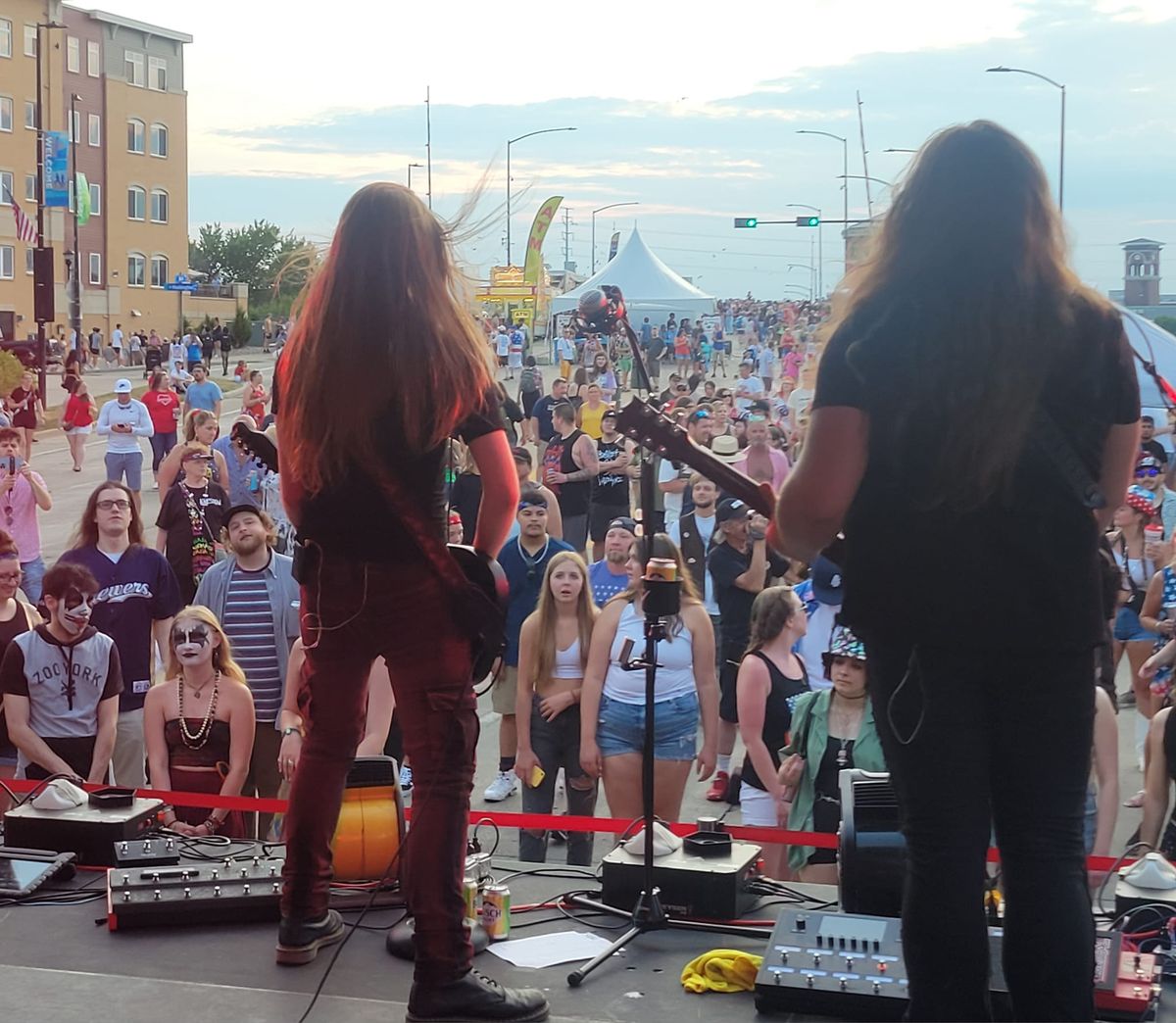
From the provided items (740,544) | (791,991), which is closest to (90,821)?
(791,991)

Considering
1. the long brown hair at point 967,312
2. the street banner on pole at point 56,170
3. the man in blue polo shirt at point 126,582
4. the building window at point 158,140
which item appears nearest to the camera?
the long brown hair at point 967,312

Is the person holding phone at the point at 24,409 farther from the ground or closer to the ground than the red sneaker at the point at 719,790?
farther from the ground

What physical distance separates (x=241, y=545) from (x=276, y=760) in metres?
1.03

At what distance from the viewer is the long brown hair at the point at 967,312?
2.34 meters

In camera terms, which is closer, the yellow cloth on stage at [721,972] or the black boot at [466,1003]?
the black boot at [466,1003]

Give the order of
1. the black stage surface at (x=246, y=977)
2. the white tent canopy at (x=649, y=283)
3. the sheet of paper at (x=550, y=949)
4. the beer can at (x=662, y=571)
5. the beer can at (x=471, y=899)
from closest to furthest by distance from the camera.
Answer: the black stage surface at (x=246, y=977) → the sheet of paper at (x=550, y=949) → the beer can at (x=471, y=899) → the beer can at (x=662, y=571) → the white tent canopy at (x=649, y=283)

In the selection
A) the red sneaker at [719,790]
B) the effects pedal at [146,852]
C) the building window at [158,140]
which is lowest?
the red sneaker at [719,790]

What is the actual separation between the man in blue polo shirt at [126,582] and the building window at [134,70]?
204 ft

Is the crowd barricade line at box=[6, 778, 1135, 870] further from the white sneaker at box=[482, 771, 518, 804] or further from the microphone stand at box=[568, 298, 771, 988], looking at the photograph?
the white sneaker at box=[482, 771, 518, 804]

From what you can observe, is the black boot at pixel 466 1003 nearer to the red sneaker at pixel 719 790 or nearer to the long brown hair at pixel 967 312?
the long brown hair at pixel 967 312

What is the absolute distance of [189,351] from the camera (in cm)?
4166

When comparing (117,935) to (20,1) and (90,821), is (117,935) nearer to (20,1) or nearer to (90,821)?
(90,821)

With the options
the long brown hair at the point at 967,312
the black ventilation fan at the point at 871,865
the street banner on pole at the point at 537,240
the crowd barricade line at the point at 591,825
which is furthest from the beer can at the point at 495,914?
the street banner on pole at the point at 537,240

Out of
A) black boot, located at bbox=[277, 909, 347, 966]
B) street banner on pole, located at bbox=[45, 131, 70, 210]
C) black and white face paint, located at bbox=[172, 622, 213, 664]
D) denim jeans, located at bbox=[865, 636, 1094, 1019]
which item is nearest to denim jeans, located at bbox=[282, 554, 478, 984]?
black boot, located at bbox=[277, 909, 347, 966]
